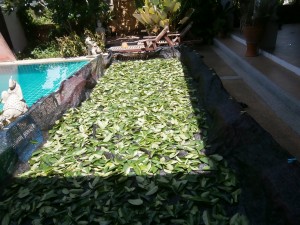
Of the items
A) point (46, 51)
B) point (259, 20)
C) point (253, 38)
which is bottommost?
point (46, 51)

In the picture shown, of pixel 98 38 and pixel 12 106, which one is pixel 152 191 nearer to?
pixel 12 106

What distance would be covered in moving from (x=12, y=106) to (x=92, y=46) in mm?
5177

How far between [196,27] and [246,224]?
8.04 meters

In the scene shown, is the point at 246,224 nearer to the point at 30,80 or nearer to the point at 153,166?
the point at 153,166

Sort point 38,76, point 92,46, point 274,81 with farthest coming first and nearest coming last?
point 92,46 → point 38,76 → point 274,81

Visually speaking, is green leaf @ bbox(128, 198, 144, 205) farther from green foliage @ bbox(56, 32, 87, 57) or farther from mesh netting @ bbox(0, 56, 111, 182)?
green foliage @ bbox(56, 32, 87, 57)

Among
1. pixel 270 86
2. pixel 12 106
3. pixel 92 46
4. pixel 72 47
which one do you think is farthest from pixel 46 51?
pixel 270 86

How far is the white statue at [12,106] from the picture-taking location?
12.1 feet

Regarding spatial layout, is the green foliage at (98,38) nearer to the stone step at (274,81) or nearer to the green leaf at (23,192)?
the stone step at (274,81)

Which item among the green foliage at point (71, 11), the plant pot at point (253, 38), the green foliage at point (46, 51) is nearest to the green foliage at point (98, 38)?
the green foliage at point (71, 11)

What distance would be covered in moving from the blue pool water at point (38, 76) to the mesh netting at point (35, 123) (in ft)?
8.80

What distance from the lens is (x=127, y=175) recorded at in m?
2.31

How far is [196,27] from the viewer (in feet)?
29.0

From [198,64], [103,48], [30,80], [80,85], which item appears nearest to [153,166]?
[80,85]
